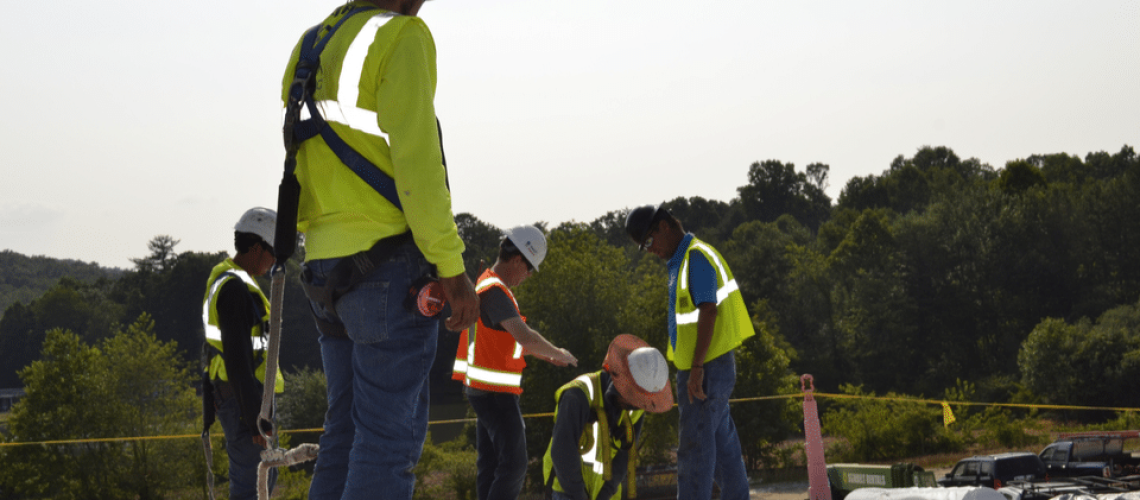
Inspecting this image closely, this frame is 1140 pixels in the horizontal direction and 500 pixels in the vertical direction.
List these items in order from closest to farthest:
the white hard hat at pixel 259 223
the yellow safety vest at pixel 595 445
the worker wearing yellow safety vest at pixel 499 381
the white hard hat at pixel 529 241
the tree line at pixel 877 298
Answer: the white hard hat at pixel 259 223 → the worker wearing yellow safety vest at pixel 499 381 → the yellow safety vest at pixel 595 445 → the white hard hat at pixel 529 241 → the tree line at pixel 877 298

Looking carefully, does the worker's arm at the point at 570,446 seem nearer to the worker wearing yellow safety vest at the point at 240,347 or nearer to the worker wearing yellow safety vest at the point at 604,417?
the worker wearing yellow safety vest at the point at 604,417

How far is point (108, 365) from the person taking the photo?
3575 cm

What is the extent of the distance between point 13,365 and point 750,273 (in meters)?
73.4

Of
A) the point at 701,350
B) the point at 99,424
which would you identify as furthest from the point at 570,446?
the point at 99,424

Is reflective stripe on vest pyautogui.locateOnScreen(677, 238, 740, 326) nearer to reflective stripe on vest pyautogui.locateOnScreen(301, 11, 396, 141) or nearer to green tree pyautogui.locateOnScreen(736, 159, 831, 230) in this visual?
reflective stripe on vest pyautogui.locateOnScreen(301, 11, 396, 141)

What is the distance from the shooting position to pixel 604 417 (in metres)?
5.23

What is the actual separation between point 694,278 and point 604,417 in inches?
41.4

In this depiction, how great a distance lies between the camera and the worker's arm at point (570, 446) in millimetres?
4980

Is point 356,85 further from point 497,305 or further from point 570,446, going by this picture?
point 570,446

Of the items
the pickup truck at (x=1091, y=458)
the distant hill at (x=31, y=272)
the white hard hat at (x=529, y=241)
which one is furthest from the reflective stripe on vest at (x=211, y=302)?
the distant hill at (x=31, y=272)

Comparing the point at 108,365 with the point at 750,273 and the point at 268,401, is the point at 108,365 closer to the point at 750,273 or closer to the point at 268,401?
the point at 268,401

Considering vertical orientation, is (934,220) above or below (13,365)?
above

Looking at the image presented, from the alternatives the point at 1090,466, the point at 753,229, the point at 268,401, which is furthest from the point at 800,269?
the point at 268,401

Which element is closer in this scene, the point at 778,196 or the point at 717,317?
the point at 717,317
